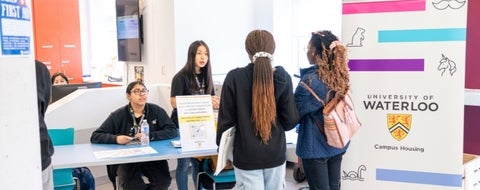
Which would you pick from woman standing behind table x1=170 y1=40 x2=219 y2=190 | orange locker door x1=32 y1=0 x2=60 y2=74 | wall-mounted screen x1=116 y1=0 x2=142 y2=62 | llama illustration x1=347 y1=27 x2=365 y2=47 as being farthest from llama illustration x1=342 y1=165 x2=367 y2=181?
orange locker door x1=32 y1=0 x2=60 y2=74

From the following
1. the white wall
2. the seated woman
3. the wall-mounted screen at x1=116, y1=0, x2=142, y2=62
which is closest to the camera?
the white wall

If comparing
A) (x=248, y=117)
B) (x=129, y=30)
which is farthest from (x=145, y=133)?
(x=129, y=30)

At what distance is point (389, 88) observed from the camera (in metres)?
2.17

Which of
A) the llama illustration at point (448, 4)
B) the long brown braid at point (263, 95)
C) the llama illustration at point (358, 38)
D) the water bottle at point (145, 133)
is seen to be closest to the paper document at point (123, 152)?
the water bottle at point (145, 133)

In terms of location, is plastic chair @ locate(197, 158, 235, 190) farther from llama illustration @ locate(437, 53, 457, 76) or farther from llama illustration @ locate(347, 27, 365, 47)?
llama illustration @ locate(437, 53, 457, 76)

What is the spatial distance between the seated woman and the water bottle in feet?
0.15

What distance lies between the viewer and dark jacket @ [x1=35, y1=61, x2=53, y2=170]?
2.23 metres

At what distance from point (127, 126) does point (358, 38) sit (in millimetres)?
1851

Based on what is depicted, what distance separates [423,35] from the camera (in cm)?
208

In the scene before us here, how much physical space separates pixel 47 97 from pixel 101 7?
247 inches

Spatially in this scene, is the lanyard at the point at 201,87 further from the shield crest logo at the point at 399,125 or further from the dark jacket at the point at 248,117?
the shield crest logo at the point at 399,125

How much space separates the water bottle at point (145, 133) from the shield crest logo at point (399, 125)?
1.70m

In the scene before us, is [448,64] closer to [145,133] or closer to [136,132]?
[145,133]

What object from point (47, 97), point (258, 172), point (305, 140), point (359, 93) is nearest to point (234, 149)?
point (258, 172)
